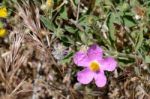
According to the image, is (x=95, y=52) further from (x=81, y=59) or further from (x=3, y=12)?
(x=3, y=12)

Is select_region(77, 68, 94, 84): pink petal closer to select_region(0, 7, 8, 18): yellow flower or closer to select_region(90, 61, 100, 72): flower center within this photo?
select_region(90, 61, 100, 72): flower center

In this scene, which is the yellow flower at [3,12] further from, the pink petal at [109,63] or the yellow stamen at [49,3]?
the pink petal at [109,63]

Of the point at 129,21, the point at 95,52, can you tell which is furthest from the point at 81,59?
the point at 129,21

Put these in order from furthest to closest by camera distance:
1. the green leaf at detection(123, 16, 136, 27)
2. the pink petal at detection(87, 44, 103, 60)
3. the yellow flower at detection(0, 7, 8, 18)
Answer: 1. the yellow flower at detection(0, 7, 8, 18)
2. the green leaf at detection(123, 16, 136, 27)
3. the pink petal at detection(87, 44, 103, 60)

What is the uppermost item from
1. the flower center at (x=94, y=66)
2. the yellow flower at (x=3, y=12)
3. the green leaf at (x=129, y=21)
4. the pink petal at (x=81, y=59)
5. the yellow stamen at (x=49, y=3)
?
the yellow stamen at (x=49, y=3)

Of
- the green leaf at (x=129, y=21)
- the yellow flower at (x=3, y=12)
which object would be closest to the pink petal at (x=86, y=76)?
the green leaf at (x=129, y=21)

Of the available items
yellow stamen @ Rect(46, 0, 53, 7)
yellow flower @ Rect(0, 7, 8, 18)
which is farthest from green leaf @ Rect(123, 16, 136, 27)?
yellow flower @ Rect(0, 7, 8, 18)

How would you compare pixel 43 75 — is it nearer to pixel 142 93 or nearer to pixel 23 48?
pixel 23 48
